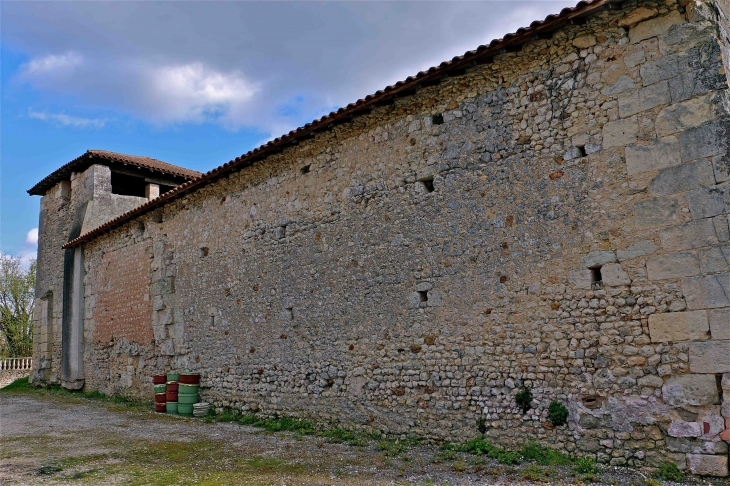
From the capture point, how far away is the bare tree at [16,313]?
25.2 meters

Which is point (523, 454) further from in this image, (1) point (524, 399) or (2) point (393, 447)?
(2) point (393, 447)

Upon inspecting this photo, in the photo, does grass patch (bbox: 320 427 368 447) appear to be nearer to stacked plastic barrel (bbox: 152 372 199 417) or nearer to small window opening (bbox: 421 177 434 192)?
small window opening (bbox: 421 177 434 192)

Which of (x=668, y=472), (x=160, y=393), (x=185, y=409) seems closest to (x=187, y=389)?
(x=185, y=409)

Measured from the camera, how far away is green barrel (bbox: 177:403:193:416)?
10.3m

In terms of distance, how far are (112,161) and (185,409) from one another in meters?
8.81

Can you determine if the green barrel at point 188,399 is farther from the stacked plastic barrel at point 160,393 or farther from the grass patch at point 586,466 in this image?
the grass patch at point 586,466

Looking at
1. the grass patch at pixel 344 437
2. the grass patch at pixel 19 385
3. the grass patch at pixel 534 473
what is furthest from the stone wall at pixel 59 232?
the grass patch at pixel 534 473

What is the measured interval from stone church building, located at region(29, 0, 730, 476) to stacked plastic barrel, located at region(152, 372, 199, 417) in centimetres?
54

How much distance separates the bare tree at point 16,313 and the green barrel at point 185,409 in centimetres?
1904

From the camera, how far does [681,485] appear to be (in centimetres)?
471

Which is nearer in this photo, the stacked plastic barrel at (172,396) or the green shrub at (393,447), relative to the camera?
the green shrub at (393,447)

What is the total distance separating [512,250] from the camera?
6277 mm

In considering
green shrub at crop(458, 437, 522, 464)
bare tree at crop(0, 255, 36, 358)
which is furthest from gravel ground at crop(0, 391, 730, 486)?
bare tree at crop(0, 255, 36, 358)

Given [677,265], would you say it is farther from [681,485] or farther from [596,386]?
[681,485]
